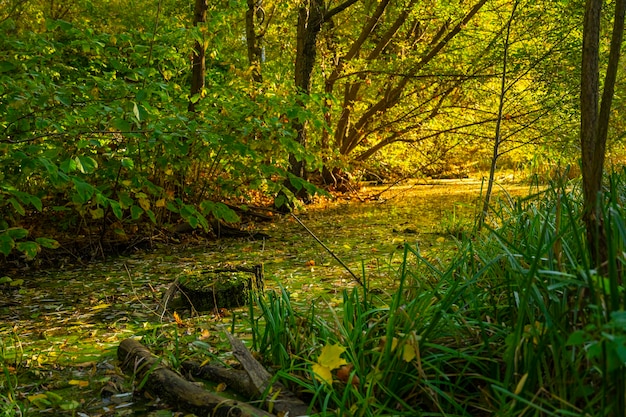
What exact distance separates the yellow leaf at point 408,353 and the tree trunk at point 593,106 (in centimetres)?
67

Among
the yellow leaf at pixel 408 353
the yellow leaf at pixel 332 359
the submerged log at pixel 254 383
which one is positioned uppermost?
the yellow leaf at pixel 408 353

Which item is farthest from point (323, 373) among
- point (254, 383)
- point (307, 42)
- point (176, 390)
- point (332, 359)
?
point (307, 42)

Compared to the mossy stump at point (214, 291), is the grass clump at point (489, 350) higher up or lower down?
higher up

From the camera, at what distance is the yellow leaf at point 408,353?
77.6 inches

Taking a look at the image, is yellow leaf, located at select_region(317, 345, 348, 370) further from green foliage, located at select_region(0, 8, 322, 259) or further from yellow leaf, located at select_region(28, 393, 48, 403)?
green foliage, located at select_region(0, 8, 322, 259)

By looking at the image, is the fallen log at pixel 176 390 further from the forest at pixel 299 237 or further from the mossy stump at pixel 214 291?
the mossy stump at pixel 214 291

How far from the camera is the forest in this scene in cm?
196

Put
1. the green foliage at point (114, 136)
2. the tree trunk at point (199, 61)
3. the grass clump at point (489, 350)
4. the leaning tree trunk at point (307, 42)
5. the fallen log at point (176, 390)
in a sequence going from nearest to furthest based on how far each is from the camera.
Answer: the grass clump at point (489, 350), the fallen log at point (176, 390), the green foliage at point (114, 136), the tree trunk at point (199, 61), the leaning tree trunk at point (307, 42)

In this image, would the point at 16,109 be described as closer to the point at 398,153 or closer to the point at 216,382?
the point at 216,382

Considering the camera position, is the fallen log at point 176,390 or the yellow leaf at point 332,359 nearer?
the yellow leaf at point 332,359

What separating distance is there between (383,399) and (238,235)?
5.87 meters

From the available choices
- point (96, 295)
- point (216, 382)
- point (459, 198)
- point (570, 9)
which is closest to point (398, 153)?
point (459, 198)

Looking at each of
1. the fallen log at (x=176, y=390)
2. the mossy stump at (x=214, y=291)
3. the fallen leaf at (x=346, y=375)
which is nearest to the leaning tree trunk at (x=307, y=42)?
the mossy stump at (x=214, y=291)

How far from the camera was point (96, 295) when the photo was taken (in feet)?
15.8
